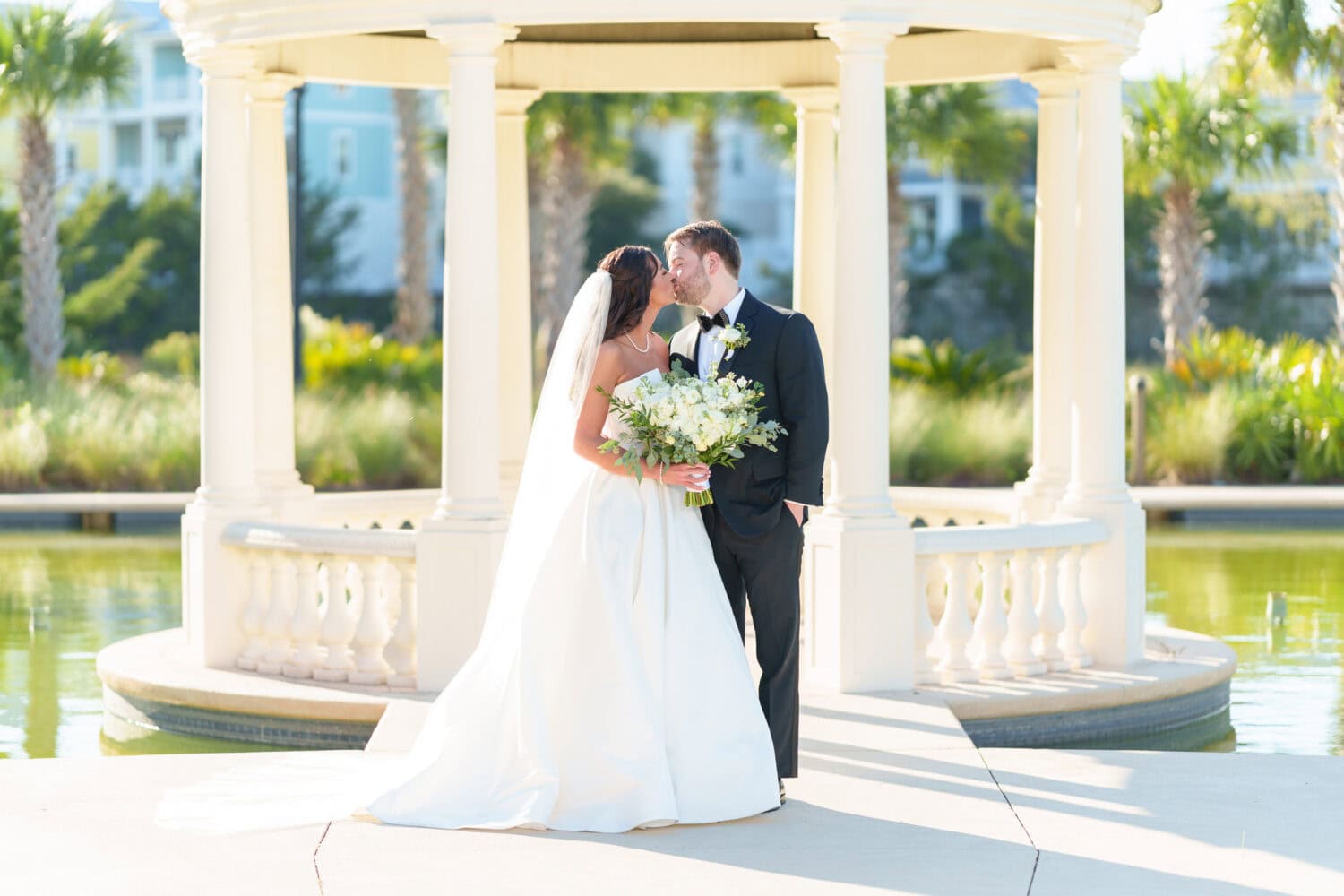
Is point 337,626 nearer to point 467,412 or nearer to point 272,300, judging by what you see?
point 467,412

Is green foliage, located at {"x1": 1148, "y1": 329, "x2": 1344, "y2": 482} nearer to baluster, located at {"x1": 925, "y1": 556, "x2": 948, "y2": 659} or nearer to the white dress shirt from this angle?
baluster, located at {"x1": 925, "y1": 556, "x2": 948, "y2": 659}

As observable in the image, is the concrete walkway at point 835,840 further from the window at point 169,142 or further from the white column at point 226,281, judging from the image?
the window at point 169,142

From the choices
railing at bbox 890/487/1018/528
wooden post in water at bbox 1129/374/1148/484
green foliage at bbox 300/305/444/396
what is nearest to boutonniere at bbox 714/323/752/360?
railing at bbox 890/487/1018/528

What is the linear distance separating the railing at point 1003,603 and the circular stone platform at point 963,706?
4.5 inches

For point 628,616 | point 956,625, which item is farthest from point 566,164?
point 628,616

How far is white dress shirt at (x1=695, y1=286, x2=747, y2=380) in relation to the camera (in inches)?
270

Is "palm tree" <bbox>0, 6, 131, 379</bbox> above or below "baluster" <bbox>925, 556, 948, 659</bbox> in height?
above

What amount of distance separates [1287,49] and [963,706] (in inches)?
722

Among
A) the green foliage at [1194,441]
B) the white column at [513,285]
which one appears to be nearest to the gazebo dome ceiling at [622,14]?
the white column at [513,285]

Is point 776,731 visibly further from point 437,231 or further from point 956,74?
point 437,231

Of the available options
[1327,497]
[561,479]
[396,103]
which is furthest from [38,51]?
[561,479]

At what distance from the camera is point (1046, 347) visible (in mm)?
11133

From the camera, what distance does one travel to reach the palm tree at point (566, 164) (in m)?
29.1

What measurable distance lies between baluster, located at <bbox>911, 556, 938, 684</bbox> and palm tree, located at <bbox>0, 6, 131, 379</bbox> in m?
21.6
